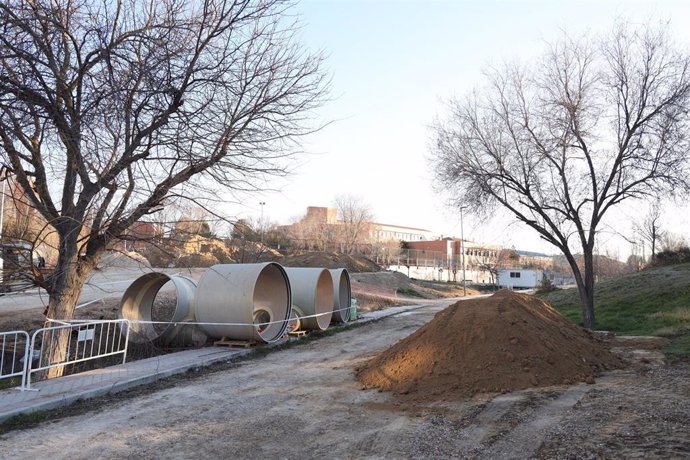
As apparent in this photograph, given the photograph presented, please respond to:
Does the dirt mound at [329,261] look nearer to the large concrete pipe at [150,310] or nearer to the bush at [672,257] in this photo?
the bush at [672,257]

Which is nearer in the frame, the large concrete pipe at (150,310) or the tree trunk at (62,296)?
the tree trunk at (62,296)

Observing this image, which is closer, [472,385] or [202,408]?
[202,408]

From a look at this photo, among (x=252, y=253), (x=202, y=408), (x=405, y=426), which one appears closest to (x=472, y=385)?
(x=405, y=426)

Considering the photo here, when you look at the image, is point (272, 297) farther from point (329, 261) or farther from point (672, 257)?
point (329, 261)

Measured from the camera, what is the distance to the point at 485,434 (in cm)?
622

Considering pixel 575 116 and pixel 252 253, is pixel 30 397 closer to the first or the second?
pixel 575 116

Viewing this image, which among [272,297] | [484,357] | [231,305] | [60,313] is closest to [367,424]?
[484,357]

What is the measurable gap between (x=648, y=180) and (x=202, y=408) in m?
16.3

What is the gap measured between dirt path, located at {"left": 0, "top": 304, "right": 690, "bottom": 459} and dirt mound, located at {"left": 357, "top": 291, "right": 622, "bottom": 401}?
1.35ft

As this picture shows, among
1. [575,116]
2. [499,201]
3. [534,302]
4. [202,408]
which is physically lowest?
[202,408]

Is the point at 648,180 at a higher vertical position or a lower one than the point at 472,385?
higher

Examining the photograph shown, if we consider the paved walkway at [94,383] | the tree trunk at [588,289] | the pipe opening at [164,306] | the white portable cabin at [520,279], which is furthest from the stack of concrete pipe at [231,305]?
the white portable cabin at [520,279]

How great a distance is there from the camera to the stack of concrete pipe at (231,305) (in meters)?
14.0

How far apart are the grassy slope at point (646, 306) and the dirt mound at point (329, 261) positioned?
32.6 m
